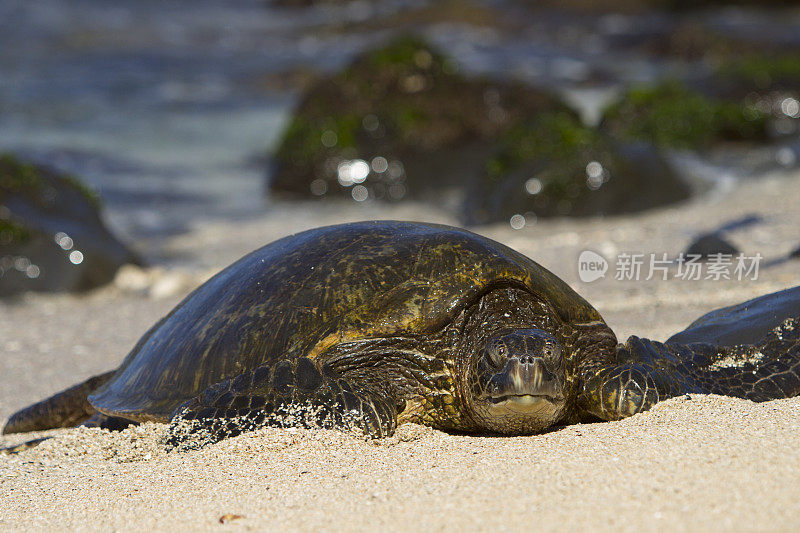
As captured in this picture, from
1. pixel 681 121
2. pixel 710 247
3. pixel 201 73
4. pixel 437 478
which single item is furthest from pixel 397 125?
pixel 201 73

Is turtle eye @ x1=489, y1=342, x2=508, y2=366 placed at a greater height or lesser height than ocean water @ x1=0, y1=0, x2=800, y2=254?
lesser

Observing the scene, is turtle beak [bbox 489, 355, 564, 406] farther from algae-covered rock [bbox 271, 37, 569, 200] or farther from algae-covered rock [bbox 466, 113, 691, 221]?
algae-covered rock [bbox 271, 37, 569, 200]

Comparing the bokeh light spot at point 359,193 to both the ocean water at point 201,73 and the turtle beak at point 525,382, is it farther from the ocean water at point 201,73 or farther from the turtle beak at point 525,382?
the turtle beak at point 525,382

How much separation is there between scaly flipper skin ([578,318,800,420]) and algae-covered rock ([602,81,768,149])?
26.2 feet

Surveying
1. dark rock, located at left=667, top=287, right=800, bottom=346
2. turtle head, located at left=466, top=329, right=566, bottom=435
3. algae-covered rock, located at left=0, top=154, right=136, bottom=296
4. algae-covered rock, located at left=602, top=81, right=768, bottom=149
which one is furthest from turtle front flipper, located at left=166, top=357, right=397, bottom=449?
algae-covered rock, located at left=602, top=81, right=768, bottom=149

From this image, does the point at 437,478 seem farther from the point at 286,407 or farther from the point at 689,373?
Answer: the point at 689,373

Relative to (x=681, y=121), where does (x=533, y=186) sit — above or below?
below

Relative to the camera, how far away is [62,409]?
4062 mm

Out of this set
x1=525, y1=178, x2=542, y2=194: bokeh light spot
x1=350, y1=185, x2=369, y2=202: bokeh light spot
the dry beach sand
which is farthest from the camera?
x1=350, y1=185, x2=369, y2=202: bokeh light spot

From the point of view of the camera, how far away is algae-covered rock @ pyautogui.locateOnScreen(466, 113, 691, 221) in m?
8.30

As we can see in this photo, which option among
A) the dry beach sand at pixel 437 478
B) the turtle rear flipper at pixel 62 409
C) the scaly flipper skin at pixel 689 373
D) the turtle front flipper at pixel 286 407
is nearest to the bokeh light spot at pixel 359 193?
the turtle rear flipper at pixel 62 409

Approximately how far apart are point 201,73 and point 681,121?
11.6m

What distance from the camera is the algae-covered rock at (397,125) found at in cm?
→ 1050

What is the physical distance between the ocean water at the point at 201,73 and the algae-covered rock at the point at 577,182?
1.18 metres
